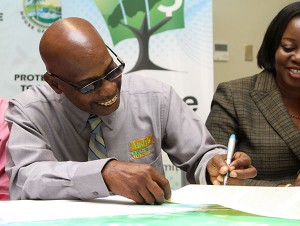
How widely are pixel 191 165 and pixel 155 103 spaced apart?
21cm

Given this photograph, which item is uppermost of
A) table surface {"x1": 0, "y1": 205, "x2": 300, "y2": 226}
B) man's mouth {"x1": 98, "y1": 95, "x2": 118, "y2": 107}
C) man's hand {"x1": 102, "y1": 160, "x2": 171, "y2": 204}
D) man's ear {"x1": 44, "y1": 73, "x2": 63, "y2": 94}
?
man's ear {"x1": 44, "y1": 73, "x2": 63, "y2": 94}

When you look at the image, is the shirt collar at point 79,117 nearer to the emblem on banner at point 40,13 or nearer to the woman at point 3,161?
the woman at point 3,161

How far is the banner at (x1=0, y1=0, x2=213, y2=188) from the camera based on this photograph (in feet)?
7.64

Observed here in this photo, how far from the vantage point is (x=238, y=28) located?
10.9 ft

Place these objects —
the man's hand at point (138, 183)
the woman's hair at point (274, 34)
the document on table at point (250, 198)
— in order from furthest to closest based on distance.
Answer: the woman's hair at point (274, 34) < the man's hand at point (138, 183) < the document on table at point (250, 198)

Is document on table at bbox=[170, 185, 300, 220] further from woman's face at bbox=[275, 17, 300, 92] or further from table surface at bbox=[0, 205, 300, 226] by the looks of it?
woman's face at bbox=[275, 17, 300, 92]

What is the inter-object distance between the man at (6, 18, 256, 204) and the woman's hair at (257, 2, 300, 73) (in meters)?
0.63

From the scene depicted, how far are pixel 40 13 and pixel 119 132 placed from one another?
1.23 m

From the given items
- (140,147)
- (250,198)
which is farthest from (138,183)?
(140,147)

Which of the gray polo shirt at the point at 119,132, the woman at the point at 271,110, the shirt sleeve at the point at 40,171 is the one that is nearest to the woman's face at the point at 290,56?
the woman at the point at 271,110

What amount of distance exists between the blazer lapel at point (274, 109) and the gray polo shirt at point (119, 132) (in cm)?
45

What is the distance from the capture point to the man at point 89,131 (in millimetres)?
1028

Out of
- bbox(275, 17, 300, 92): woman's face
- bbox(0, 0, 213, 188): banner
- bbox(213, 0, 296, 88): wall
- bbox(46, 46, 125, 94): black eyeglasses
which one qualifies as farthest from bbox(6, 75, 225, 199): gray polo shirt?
bbox(213, 0, 296, 88): wall

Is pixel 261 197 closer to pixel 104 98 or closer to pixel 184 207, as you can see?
pixel 184 207
